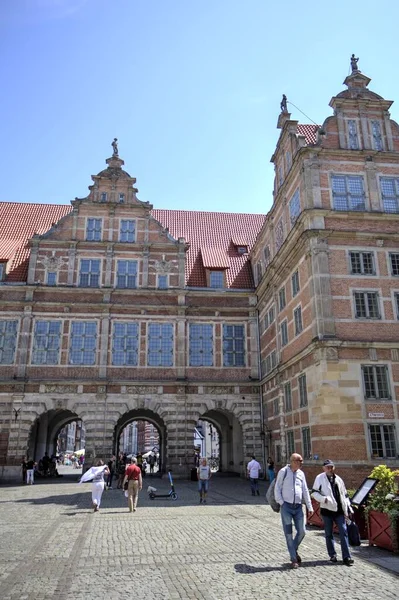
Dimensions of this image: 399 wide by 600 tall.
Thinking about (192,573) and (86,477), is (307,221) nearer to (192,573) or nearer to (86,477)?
(86,477)

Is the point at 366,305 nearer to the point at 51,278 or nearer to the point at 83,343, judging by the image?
the point at 83,343

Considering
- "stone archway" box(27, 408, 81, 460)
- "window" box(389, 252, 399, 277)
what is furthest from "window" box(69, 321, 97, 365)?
"window" box(389, 252, 399, 277)

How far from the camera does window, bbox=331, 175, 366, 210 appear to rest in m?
21.5

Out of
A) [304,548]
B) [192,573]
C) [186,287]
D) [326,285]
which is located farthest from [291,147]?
[192,573]

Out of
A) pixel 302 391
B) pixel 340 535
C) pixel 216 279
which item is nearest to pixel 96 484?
pixel 340 535

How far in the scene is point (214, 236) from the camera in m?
35.8

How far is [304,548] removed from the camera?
9.73 meters

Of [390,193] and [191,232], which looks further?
[191,232]

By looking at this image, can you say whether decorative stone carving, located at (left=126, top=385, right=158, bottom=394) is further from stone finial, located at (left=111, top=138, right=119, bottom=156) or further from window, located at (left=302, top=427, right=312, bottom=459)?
stone finial, located at (left=111, top=138, right=119, bottom=156)

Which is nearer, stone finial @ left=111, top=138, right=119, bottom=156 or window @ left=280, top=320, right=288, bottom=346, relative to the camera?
window @ left=280, top=320, right=288, bottom=346

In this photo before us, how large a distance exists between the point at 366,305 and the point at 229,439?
18.3 meters

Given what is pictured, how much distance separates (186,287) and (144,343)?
4.36 meters

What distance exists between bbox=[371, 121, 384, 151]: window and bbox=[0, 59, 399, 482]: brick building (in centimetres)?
12

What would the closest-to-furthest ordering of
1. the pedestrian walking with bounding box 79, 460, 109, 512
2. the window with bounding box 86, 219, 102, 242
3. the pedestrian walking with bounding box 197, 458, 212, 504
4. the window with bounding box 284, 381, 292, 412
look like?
the pedestrian walking with bounding box 79, 460, 109, 512 → the pedestrian walking with bounding box 197, 458, 212, 504 → the window with bounding box 284, 381, 292, 412 → the window with bounding box 86, 219, 102, 242
